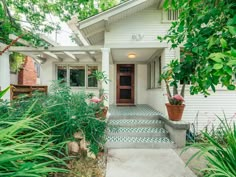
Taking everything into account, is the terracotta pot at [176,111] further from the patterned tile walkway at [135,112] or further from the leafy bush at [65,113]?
the leafy bush at [65,113]

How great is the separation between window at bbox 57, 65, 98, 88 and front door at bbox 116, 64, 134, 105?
1.53 metres

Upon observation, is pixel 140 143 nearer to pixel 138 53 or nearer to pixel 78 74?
pixel 138 53

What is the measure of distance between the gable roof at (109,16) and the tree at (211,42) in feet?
11.1

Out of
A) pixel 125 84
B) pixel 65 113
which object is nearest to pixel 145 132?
pixel 65 113

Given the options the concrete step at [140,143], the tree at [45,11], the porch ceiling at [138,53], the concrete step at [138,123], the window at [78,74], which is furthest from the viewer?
the window at [78,74]

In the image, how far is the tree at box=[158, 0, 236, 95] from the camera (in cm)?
158

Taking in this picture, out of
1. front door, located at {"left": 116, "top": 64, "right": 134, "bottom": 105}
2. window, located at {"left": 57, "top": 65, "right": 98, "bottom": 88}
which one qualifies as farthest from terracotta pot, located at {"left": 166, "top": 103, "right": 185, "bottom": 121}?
window, located at {"left": 57, "top": 65, "right": 98, "bottom": 88}

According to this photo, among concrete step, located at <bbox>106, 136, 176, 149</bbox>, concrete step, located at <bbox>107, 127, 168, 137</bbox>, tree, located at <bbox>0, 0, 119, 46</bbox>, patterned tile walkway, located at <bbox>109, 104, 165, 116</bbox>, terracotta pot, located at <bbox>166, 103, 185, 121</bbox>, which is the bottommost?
concrete step, located at <bbox>106, 136, 176, 149</bbox>

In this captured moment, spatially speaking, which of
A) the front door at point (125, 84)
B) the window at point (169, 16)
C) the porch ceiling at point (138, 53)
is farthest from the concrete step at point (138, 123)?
the front door at point (125, 84)

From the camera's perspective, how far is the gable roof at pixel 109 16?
5652 millimetres

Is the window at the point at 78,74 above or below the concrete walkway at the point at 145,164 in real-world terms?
above

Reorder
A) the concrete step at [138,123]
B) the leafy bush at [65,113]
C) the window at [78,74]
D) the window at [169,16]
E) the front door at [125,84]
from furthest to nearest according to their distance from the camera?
the window at [78,74] < the front door at [125,84] < the window at [169,16] < the concrete step at [138,123] < the leafy bush at [65,113]

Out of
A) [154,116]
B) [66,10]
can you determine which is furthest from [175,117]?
[66,10]

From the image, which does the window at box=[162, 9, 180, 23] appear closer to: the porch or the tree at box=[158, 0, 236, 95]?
the porch
